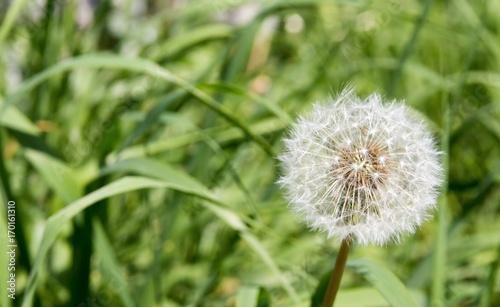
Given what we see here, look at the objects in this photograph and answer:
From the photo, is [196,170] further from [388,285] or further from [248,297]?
[388,285]

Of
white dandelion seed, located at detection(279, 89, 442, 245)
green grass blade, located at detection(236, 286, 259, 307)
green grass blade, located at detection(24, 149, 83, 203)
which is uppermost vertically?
green grass blade, located at detection(24, 149, 83, 203)

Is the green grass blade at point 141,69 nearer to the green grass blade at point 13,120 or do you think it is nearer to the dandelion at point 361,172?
the green grass blade at point 13,120

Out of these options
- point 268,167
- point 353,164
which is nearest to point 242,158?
point 268,167

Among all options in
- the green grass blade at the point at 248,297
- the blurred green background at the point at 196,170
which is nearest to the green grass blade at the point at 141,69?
the blurred green background at the point at 196,170

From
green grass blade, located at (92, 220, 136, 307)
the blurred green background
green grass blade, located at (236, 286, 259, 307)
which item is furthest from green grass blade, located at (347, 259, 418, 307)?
green grass blade, located at (92, 220, 136, 307)

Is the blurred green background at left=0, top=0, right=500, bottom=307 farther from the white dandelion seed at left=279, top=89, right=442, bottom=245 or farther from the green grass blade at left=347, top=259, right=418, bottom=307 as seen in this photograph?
the white dandelion seed at left=279, top=89, right=442, bottom=245

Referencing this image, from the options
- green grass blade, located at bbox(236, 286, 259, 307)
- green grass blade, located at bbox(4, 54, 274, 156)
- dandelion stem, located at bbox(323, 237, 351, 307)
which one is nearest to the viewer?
dandelion stem, located at bbox(323, 237, 351, 307)

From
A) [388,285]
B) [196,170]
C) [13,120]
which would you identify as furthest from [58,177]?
[388,285]
